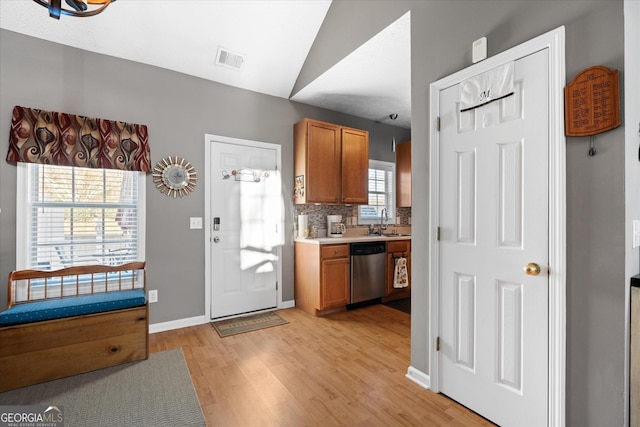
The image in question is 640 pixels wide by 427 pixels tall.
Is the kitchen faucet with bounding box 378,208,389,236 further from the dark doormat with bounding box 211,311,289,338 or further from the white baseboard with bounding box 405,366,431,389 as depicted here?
the white baseboard with bounding box 405,366,431,389

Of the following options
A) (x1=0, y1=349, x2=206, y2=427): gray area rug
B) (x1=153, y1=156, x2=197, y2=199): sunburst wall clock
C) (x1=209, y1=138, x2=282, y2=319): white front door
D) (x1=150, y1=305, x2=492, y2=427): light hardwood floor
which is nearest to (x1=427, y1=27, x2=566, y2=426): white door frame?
(x1=150, y1=305, x2=492, y2=427): light hardwood floor

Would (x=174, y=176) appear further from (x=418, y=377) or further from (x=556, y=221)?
(x=556, y=221)

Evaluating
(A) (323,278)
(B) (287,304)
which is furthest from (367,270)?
(B) (287,304)

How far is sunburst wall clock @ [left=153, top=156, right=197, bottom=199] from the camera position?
10.4ft

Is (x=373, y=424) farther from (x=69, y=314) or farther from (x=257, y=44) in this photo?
(x=257, y=44)

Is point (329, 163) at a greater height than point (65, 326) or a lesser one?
greater

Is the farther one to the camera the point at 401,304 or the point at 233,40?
the point at 401,304

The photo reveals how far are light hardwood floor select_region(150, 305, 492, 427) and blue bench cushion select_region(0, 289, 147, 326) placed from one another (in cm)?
58

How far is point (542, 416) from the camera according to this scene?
1572 millimetres

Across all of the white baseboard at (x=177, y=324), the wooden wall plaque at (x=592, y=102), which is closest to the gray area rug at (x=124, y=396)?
the white baseboard at (x=177, y=324)

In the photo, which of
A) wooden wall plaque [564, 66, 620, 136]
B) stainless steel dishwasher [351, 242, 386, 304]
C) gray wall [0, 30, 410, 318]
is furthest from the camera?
stainless steel dishwasher [351, 242, 386, 304]

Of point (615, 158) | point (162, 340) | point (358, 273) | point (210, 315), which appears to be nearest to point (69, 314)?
point (162, 340)

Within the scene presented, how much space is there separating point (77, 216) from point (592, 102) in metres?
3.77

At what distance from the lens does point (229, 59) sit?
3.32 m
